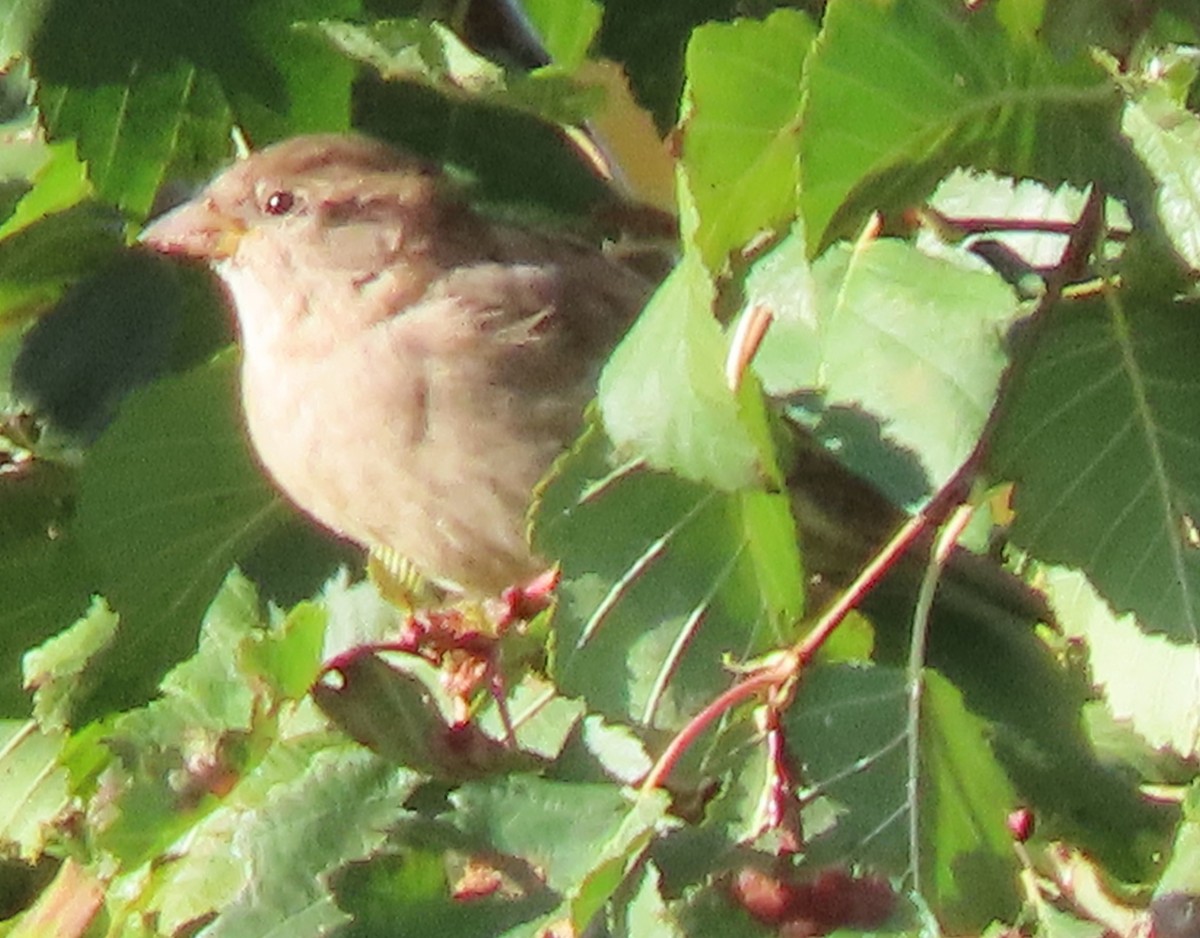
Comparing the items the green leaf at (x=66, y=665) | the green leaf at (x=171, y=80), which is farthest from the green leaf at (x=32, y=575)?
the green leaf at (x=171, y=80)

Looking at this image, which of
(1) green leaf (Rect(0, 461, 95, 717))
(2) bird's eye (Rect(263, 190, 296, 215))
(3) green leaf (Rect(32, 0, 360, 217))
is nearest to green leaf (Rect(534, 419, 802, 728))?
(3) green leaf (Rect(32, 0, 360, 217))

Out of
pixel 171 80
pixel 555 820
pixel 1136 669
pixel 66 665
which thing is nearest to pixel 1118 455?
pixel 1136 669

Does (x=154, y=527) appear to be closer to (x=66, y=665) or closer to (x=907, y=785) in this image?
(x=66, y=665)

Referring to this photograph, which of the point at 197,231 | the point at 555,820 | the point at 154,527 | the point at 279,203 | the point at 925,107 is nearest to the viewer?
the point at 925,107

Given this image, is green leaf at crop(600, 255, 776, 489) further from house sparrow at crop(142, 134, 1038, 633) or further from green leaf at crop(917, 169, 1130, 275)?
house sparrow at crop(142, 134, 1038, 633)

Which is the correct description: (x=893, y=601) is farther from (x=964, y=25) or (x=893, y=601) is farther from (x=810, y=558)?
(x=964, y=25)

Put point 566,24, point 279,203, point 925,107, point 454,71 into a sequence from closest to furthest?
1. point 925,107
2. point 454,71
3. point 566,24
4. point 279,203

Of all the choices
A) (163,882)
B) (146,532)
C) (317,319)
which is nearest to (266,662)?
(163,882)

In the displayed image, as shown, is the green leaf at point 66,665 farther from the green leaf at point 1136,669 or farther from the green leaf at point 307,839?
the green leaf at point 1136,669
